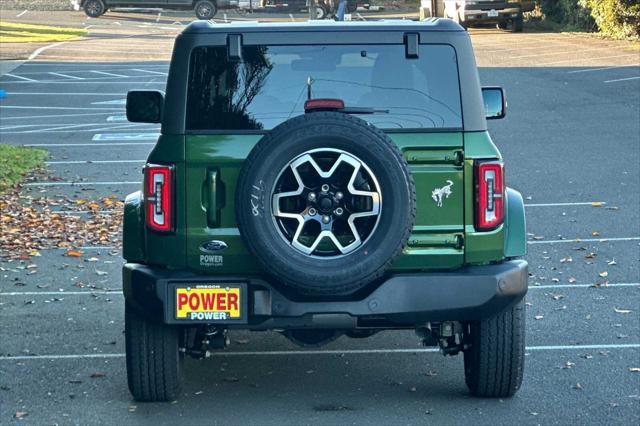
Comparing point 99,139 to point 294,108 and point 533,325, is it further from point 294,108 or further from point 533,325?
point 294,108

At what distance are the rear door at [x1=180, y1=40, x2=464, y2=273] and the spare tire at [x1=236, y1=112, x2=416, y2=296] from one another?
0.31 m

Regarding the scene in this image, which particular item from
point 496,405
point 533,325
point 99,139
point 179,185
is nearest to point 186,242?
point 179,185

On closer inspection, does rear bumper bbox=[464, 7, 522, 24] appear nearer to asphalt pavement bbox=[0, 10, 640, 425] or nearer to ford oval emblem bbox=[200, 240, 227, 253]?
asphalt pavement bbox=[0, 10, 640, 425]

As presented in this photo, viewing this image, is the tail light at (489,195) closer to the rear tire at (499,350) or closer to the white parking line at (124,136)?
the rear tire at (499,350)

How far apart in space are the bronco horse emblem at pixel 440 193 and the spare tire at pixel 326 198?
311 mm

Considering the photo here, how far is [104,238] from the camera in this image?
11914 millimetres

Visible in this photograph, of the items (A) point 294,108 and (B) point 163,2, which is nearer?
(A) point 294,108

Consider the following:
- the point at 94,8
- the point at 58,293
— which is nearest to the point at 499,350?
the point at 58,293

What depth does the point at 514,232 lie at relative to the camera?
6574mm

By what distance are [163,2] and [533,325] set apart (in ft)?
131

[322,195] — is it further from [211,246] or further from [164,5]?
[164,5]

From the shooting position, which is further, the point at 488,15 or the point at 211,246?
the point at 488,15

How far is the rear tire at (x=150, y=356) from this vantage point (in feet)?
21.5

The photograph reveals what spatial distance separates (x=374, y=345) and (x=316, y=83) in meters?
2.32
